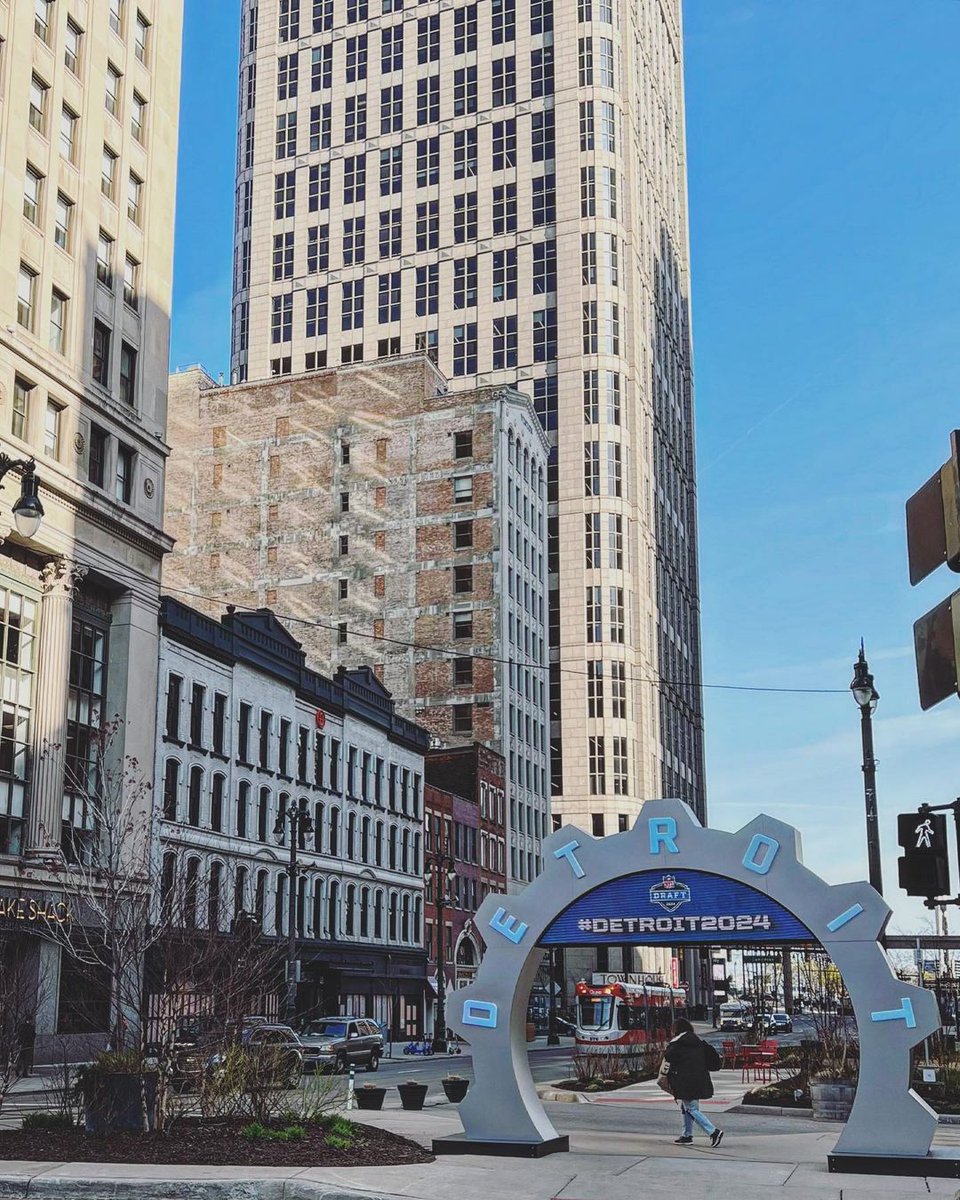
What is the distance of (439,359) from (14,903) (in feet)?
294

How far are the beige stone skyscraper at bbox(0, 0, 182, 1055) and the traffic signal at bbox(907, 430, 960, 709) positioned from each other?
1505 inches

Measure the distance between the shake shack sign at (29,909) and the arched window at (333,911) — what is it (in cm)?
2126

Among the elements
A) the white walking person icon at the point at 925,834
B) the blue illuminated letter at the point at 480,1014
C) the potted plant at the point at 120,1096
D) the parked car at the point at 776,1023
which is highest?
the white walking person icon at the point at 925,834

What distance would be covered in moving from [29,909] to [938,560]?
1617 inches

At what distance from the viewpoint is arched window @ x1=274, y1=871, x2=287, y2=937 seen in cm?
5697

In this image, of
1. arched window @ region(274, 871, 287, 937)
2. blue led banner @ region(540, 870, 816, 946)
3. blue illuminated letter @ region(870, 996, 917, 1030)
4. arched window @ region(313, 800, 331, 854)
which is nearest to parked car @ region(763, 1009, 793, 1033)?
arched window @ region(313, 800, 331, 854)

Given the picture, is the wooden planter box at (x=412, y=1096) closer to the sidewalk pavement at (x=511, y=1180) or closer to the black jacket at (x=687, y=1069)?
the sidewalk pavement at (x=511, y=1180)

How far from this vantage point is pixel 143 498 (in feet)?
170

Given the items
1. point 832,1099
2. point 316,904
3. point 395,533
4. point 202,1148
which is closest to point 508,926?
point 202,1148

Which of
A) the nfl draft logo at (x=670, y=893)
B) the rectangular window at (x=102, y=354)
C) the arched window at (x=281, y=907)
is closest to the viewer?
the nfl draft logo at (x=670, y=893)

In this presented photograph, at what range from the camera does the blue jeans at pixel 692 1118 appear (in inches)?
752

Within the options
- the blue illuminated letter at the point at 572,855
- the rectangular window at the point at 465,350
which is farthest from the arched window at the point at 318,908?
the rectangular window at the point at 465,350

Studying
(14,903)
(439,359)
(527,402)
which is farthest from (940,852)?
(439,359)

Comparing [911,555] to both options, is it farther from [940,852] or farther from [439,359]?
[439,359]
